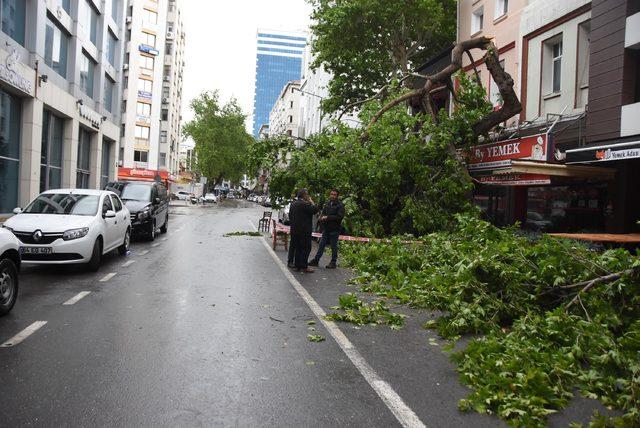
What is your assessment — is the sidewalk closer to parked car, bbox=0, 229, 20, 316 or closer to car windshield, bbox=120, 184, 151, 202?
parked car, bbox=0, 229, 20, 316

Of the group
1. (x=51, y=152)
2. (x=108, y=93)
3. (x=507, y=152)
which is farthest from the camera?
(x=108, y=93)

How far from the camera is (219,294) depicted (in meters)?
8.20

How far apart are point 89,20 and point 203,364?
91.0ft

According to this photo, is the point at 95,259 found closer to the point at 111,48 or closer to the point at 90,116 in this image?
the point at 90,116

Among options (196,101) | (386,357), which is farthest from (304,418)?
(196,101)

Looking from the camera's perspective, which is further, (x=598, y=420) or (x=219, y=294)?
(x=219, y=294)

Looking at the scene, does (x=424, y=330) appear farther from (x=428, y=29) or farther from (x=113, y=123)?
(x=113, y=123)

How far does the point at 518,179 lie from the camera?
45.4 ft

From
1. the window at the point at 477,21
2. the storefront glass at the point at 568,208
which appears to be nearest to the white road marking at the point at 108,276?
the storefront glass at the point at 568,208

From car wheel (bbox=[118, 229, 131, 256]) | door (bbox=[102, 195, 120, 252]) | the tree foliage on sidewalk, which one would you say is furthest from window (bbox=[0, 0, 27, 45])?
the tree foliage on sidewalk

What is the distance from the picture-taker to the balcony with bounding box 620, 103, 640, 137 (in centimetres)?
1189

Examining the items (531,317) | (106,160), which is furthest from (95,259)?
(106,160)

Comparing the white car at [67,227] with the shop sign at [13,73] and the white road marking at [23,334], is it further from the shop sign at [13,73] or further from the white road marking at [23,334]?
the shop sign at [13,73]

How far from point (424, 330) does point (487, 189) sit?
14661 mm
